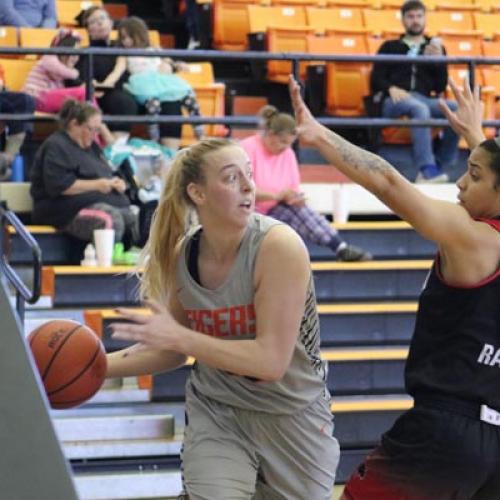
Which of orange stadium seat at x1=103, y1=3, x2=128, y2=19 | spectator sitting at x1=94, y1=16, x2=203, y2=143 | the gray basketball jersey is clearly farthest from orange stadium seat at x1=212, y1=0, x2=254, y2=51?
the gray basketball jersey

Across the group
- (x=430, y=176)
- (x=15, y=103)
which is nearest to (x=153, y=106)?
(x=15, y=103)

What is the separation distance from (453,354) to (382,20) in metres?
8.76

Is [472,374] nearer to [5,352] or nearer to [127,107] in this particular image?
[5,352]

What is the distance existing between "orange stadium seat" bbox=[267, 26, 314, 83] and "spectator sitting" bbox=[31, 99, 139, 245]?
3.21 metres

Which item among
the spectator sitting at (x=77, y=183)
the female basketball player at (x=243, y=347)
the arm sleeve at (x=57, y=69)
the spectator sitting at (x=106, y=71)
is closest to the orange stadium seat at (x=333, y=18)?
the spectator sitting at (x=106, y=71)

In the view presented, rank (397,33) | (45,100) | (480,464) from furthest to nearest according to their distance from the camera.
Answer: (397,33), (45,100), (480,464)

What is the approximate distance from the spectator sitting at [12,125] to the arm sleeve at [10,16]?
3.70 ft

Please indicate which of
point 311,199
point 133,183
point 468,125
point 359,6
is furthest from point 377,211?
point 468,125

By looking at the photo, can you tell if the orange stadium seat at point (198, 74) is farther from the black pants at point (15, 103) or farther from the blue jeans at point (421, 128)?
the black pants at point (15, 103)

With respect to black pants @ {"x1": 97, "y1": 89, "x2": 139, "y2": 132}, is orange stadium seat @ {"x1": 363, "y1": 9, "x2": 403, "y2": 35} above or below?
above

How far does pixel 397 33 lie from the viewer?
12.3 m

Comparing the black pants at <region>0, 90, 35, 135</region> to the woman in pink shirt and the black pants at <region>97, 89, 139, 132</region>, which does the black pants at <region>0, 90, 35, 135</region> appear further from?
the woman in pink shirt

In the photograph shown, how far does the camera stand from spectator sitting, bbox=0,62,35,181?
→ 927cm

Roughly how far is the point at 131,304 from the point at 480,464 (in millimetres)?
4478
